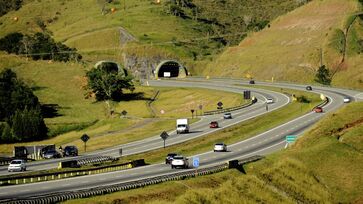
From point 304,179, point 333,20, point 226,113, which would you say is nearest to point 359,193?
point 304,179

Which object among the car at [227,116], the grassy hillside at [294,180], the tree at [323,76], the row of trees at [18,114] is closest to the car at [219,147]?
the grassy hillside at [294,180]

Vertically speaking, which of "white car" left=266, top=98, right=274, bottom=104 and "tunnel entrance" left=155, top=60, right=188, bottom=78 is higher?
"tunnel entrance" left=155, top=60, right=188, bottom=78

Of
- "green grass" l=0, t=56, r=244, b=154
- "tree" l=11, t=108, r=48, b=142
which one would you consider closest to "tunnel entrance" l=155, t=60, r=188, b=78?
"green grass" l=0, t=56, r=244, b=154

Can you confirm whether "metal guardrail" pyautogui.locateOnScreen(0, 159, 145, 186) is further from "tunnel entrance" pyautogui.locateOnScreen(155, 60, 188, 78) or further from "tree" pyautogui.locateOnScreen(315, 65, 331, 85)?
"tunnel entrance" pyautogui.locateOnScreen(155, 60, 188, 78)

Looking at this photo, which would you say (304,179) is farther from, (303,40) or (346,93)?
(303,40)

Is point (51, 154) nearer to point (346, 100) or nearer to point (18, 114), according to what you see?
point (18, 114)

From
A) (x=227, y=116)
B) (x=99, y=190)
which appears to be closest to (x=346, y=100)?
(x=227, y=116)
